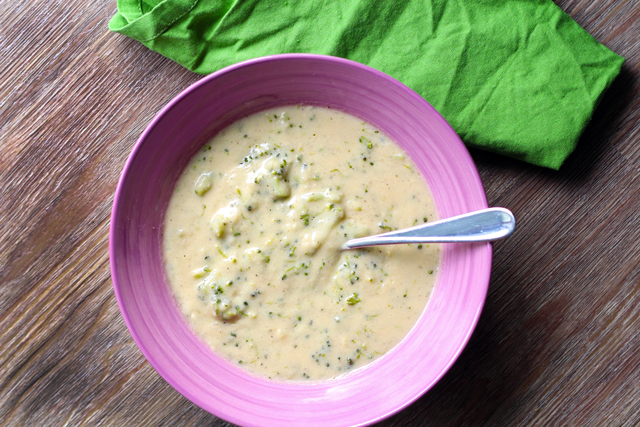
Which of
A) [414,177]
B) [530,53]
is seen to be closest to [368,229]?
[414,177]

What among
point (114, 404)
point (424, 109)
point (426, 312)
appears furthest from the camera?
point (114, 404)

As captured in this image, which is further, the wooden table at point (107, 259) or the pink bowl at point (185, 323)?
the wooden table at point (107, 259)

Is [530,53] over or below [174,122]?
below

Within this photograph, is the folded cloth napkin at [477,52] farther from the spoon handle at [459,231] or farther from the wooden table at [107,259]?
the spoon handle at [459,231]

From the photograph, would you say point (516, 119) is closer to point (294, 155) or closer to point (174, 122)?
point (294, 155)

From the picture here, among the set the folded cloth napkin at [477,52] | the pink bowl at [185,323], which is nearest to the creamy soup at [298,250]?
the pink bowl at [185,323]
